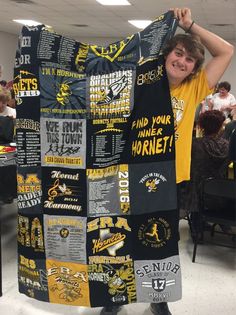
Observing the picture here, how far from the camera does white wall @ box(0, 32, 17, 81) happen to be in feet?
38.1

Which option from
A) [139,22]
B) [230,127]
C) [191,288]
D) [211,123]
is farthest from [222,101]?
[191,288]

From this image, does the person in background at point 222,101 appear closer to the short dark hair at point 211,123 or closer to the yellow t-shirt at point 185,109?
the short dark hair at point 211,123

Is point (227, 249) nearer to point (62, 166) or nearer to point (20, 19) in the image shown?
point (62, 166)

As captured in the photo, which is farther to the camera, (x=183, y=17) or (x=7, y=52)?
(x=7, y=52)

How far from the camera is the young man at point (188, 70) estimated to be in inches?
66.8

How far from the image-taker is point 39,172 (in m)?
1.81

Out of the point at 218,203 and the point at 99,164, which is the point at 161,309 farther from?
the point at 218,203

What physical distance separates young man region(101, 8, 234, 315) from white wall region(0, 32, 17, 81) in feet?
34.3

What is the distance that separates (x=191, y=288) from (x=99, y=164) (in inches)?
45.1

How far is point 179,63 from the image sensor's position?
5.54ft

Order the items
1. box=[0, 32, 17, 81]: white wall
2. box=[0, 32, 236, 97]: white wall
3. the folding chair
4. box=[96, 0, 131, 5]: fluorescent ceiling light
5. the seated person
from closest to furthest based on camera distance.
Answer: the folding chair, the seated person, box=[96, 0, 131, 5]: fluorescent ceiling light, box=[0, 32, 236, 97]: white wall, box=[0, 32, 17, 81]: white wall

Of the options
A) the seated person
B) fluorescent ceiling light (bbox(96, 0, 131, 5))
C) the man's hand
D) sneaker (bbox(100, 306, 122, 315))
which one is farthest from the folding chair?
fluorescent ceiling light (bbox(96, 0, 131, 5))

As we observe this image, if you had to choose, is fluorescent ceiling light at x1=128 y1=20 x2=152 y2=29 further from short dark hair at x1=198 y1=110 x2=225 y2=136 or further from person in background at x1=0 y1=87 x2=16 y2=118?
short dark hair at x1=198 y1=110 x2=225 y2=136

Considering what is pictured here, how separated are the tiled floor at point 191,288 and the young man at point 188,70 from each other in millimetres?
835
